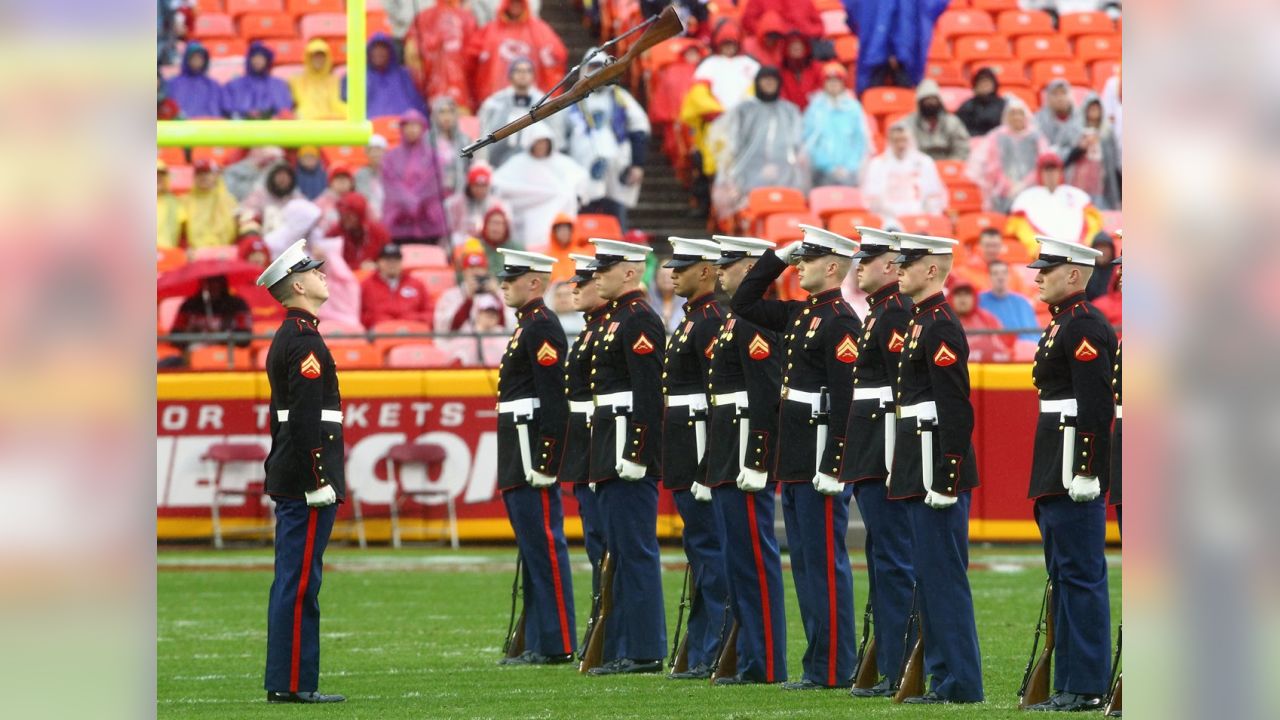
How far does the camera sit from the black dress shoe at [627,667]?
32.5 feet

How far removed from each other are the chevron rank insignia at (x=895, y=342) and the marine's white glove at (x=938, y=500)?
722 mm

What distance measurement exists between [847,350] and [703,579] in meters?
1.54

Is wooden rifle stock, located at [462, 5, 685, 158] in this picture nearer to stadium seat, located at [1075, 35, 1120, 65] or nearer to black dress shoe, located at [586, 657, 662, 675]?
black dress shoe, located at [586, 657, 662, 675]

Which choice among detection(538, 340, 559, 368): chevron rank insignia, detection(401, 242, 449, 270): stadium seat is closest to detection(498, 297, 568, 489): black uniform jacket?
detection(538, 340, 559, 368): chevron rank insignia

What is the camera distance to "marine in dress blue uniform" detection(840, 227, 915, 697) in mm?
8539

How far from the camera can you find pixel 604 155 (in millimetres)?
18312

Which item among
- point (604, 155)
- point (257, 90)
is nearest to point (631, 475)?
point (604, 155)

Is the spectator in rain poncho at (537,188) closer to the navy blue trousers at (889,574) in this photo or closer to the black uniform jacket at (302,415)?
the black uniform jacket at (302,415)

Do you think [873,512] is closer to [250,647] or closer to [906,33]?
[250,647]

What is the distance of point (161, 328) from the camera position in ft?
55.2

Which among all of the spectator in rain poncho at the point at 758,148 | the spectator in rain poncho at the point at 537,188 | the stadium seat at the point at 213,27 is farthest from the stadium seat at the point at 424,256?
the stadium seat at the point at 213,27

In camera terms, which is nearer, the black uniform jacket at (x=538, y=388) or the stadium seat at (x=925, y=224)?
Answer: the black uniform jacket at (x=538, y=388)
